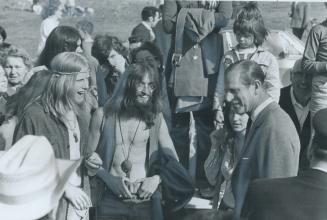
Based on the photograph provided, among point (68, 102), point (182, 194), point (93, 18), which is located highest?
point (93, 18)

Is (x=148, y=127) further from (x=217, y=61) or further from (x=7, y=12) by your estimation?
(x=7, y=12)

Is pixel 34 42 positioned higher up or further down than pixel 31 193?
higher up

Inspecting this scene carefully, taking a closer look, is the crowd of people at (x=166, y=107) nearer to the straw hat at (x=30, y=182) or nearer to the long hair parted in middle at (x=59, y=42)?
the long hair parted in middle at (x=59, y=42)

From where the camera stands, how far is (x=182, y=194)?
13.0ft

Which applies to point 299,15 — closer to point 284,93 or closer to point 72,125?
point 284,93

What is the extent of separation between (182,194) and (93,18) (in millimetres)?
1013

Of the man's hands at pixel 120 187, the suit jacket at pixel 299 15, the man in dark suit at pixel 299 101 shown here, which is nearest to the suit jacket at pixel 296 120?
the man in dark suit at pixel 299 101

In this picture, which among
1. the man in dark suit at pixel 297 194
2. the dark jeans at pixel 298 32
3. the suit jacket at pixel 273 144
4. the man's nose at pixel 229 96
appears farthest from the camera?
the dark jeans at pixel 298 32

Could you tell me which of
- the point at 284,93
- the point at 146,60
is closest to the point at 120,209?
the point at 146,60

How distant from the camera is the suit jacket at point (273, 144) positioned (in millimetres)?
3496

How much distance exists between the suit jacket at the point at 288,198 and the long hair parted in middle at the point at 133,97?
0.92m

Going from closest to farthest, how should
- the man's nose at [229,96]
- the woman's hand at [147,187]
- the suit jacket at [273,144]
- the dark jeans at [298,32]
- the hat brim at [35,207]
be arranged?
1. the hat brim at [35,207]
2. the suit jacket at [273,144]
3. the man's nose at [229,96]
4. the woman's hand at [147,187]
5. the dark jeans at [298,32]

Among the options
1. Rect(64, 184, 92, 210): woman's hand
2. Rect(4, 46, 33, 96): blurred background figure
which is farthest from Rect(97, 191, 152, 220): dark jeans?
Rect(4, 46, 33, 96): blurred background figure

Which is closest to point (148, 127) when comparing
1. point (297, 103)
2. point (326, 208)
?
point (297, 103)
